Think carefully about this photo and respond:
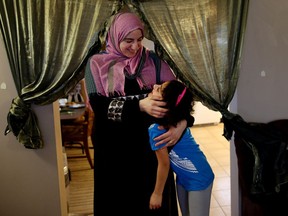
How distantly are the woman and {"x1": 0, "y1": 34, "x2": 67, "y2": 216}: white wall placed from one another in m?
0.60

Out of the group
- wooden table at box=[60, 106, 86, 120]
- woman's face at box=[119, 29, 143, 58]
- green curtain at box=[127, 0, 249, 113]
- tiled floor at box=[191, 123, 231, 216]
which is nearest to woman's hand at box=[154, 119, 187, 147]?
woman's face at box=[119, 29, 143, 58]

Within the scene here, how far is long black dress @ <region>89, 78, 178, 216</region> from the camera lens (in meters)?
1.54

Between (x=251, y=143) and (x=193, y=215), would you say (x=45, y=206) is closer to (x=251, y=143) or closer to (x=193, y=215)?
(x=193, y=215)

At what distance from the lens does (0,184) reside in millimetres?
2162

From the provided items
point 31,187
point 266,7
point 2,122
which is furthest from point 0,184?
→ point 266,7

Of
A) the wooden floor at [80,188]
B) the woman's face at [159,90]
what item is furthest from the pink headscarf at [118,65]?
the wooden floor at [80,188]

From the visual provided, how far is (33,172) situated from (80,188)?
3.74 feet

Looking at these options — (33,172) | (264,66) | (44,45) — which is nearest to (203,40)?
(264,66)

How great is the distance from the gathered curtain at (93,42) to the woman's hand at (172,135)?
0.72 metres

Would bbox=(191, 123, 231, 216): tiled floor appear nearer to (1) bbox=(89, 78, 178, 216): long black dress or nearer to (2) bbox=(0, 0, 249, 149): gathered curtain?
(2) bbox=(0, 0, 249, 149): gathered curtain

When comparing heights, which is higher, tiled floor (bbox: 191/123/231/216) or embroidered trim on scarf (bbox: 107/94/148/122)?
embroidered trim on scarf (bbox: 107/94/148/122)

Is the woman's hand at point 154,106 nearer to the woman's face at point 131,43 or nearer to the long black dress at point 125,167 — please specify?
the long black dress at point 125,167

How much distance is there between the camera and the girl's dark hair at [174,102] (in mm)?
1395

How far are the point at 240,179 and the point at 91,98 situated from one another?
1192 millimetres
